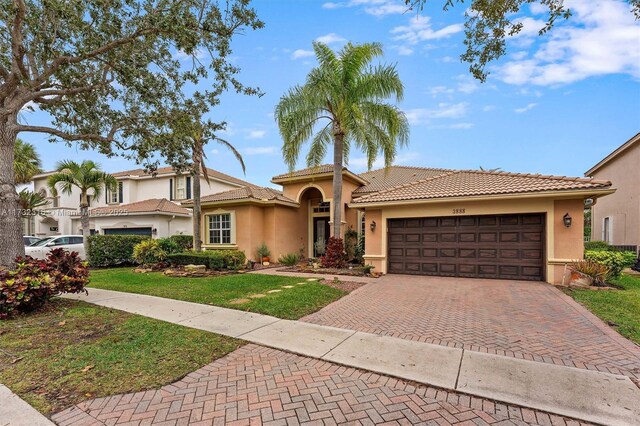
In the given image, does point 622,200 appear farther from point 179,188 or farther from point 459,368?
point 179,188

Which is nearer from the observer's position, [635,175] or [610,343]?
[610,343]

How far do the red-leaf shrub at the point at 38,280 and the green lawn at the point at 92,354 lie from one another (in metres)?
0.37

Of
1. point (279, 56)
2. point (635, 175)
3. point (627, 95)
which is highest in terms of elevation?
point (279, 56)

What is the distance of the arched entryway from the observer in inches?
734

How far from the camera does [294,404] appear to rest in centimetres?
323

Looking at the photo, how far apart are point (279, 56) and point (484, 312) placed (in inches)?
387

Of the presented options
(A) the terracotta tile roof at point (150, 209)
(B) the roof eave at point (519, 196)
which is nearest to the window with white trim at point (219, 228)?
(A) the terracotta tile roof at point (150, 209)

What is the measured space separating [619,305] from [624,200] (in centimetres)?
1135

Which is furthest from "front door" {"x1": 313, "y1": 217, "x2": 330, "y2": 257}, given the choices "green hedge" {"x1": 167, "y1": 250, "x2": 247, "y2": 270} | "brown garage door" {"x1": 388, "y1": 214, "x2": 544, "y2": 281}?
"brown garage door" {"x1": 388, "y1": 214, "x2": 544, "y2": 281}

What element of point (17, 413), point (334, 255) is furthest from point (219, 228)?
point (17, 413)

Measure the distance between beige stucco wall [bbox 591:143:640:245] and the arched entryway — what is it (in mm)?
14345

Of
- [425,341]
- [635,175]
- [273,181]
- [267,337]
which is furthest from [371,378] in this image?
[635,175]

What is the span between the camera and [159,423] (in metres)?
2.92

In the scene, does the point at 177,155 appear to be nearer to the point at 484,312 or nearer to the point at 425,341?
the point at 425,341
